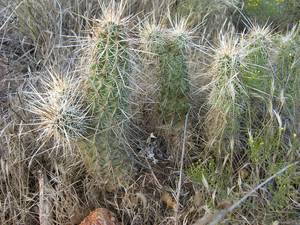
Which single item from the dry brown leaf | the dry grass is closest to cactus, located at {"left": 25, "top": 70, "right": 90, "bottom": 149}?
the dry grass

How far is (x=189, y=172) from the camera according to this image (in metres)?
2.80

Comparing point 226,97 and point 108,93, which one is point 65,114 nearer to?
point 108,93

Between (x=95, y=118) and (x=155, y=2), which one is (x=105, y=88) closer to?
(x=95, y=118)

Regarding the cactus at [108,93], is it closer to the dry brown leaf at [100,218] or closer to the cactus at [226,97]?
the dry brown leaf at [100,218]

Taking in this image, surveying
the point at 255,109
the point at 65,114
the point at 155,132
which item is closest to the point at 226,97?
the point at 255,109

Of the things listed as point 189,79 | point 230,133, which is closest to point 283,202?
point 230,133

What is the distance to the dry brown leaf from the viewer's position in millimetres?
2631

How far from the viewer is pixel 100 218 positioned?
8.66 ft

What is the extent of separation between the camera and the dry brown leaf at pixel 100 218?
104 inches

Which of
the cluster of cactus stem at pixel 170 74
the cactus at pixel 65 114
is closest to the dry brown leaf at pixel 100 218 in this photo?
the cactus at pixel 65 114

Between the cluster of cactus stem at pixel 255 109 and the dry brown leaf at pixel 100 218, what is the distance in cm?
46

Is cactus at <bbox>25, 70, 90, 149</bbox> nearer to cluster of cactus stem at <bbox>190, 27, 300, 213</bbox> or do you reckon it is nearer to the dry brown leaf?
the dry brown leaf

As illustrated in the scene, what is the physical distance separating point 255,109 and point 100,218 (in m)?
0.99

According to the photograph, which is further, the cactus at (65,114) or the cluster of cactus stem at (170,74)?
the cluster of cactus stem at (170,74)
